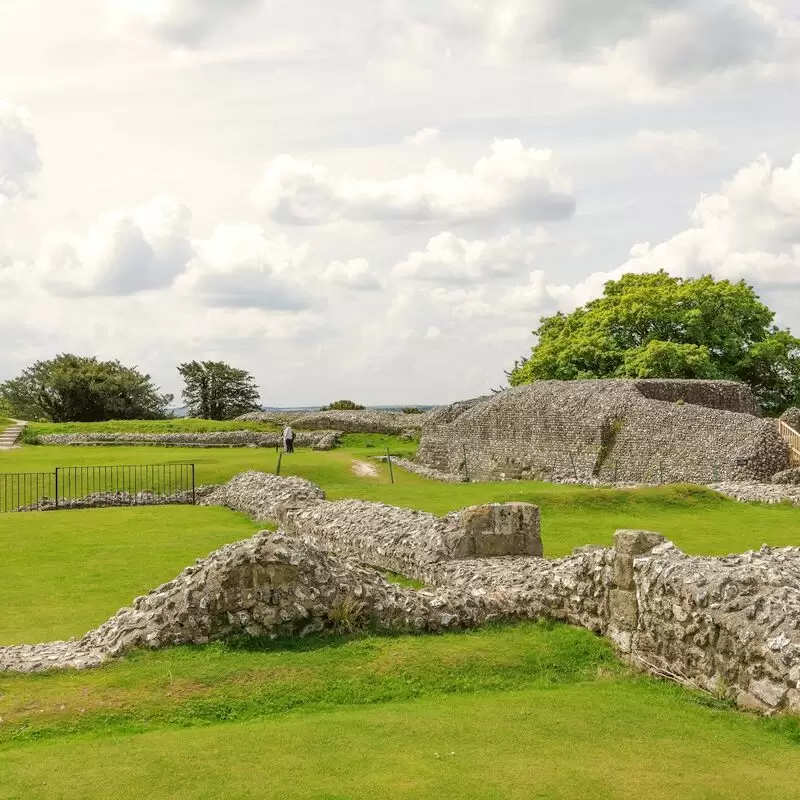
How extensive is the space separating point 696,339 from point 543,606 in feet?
135

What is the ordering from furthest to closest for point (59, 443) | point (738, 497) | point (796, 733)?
point (59, 443) < point (738, 497) < point (796, 733)

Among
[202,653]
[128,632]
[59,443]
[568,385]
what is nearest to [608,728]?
[202,653]

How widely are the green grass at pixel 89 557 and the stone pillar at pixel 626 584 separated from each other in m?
6.63

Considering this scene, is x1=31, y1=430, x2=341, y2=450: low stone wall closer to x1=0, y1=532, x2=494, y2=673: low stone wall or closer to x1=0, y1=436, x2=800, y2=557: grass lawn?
x1=0, y1=436, x2=800, y2=557: grass lawn

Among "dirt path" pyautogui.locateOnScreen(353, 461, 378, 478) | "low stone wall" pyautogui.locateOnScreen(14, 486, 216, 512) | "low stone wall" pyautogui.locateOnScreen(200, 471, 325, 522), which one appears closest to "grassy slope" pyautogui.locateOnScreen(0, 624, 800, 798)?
"low stone wall" pyautogui.locateOnScreen(200, 471, 325, 522)

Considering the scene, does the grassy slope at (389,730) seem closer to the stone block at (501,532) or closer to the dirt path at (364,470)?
the stone block at (501,532)

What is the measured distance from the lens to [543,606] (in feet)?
37.0

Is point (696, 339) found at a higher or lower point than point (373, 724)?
higher

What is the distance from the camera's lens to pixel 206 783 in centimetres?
648

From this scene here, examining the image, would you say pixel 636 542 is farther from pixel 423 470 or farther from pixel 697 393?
pixel 423 470

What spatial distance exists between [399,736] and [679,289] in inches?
1841

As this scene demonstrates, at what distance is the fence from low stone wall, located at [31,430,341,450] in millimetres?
15091

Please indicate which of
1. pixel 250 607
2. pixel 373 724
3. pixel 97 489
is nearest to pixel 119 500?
pixel 97 489

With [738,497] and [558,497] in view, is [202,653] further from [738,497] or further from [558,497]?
[738,497]
